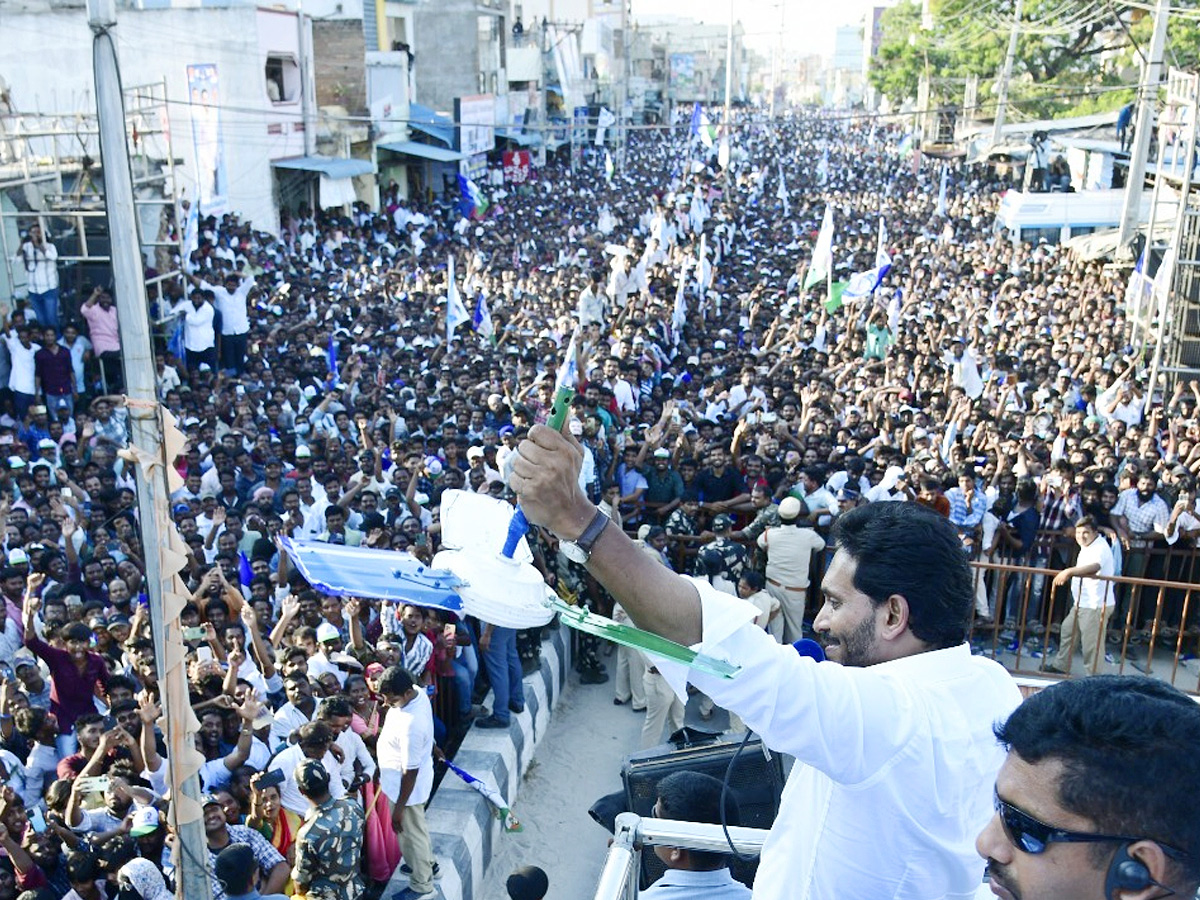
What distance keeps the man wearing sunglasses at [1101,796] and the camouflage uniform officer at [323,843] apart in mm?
3292

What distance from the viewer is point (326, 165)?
2298cm

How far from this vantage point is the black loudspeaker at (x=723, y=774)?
14.8 ft

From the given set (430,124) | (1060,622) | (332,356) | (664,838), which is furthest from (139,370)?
(430,124)

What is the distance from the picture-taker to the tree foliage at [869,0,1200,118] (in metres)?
30.7

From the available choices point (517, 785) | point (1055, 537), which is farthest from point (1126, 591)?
point (517, 785)

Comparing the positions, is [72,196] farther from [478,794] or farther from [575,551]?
[575,551]

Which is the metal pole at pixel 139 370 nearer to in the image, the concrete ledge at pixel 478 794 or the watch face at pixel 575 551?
the concrete ledge at pixel 478 794

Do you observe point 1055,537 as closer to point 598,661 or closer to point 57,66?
point 598,661

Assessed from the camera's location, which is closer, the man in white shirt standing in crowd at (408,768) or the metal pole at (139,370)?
the metal pole at (139,370)

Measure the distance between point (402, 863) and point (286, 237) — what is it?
57.7ft

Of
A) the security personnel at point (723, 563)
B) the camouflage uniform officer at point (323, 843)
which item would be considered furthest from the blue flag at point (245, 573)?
the camouflage uniform officer at point (323, 843)

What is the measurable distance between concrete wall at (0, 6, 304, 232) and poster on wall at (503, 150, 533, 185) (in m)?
12.5

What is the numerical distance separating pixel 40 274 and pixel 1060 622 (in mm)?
10282

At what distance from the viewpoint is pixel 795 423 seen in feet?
33.3
